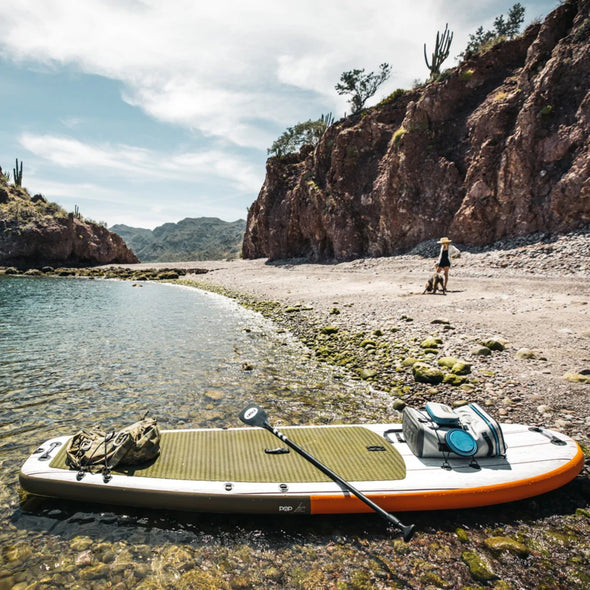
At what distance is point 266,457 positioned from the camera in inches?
194

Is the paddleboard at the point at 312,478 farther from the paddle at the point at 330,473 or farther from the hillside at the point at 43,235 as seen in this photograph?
the hillside at the point at 43,235

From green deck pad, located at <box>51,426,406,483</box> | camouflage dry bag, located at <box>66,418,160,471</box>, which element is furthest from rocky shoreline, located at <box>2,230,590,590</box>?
camouflage dry bag, located at <box>66,418,160,471</box>

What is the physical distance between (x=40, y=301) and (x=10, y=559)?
25.4 m

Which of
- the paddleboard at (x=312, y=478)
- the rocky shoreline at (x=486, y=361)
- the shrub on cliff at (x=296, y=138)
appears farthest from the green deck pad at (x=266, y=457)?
the shrub on cliff at (x=296, y=138)

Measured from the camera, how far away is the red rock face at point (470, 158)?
20.9 meters

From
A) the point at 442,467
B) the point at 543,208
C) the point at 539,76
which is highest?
the point at 539,76

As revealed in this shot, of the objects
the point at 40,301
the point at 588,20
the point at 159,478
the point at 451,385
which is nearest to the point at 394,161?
the point at 588,20

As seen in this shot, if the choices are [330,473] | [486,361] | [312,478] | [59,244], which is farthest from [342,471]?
[59,244]

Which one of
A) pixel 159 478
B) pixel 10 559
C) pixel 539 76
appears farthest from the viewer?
pixel 539 76

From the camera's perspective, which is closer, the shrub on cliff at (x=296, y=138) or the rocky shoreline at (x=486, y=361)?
the rocky shoreline at (x=486, y=361)

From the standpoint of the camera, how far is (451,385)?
24.5 feet

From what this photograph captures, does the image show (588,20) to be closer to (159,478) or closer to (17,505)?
(159,478)

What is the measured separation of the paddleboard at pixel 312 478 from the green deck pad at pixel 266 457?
0.01 meters

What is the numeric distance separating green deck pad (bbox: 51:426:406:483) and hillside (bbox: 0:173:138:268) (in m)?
71.8
